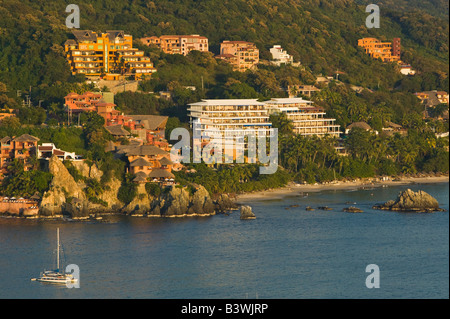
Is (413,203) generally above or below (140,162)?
below

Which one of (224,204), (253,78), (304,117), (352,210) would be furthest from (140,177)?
(253,78)

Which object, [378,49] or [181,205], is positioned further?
[378,49]

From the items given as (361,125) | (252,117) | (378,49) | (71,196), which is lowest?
(71,196)

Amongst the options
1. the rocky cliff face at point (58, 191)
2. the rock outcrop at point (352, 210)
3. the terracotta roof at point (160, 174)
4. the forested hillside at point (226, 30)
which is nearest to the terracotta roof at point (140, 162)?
the terracotta roof at point (160, 174)

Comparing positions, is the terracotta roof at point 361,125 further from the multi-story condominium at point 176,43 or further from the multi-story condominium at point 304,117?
the multi-story condominium at point 176,43

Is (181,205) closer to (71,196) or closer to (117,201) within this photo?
(117,201)

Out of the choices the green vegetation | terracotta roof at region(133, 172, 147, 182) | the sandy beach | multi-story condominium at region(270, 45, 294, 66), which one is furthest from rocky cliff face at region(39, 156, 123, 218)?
multi-story condominium at region(270, 45, 294, 66)

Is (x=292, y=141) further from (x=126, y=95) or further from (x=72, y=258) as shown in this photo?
(x=72, y=258)

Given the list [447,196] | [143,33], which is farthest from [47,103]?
[447,196]

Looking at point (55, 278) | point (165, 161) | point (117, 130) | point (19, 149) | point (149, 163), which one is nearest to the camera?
point (55, 278)
